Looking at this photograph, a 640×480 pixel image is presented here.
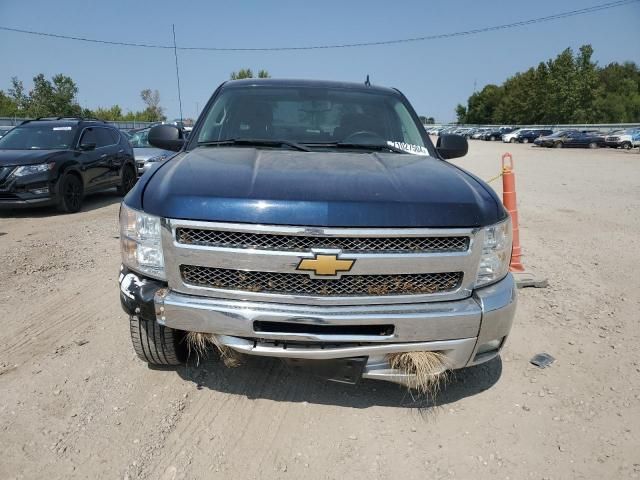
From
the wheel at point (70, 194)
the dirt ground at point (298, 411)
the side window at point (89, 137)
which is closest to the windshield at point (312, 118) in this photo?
the dirt ground at point (298, 411)

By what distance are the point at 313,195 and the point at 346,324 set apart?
0.62 m

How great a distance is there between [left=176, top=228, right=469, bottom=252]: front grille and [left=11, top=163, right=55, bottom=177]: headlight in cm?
716

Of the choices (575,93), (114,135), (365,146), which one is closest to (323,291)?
(365,146)

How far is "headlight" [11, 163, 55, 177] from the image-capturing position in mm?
7704

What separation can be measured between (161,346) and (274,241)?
3.53 ft

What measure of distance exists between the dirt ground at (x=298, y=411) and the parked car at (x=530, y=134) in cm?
5171

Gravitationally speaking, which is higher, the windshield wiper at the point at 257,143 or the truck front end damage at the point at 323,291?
the windshield wiper at the point at 257,143

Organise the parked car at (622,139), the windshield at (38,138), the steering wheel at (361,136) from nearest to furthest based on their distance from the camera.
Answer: the steering wheel at (361,136) → the windshield at (38,138) → the parked car at (622,139)

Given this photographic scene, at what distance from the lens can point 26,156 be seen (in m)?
7.97

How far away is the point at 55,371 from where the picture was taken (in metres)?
2.97

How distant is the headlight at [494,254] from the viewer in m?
2.32

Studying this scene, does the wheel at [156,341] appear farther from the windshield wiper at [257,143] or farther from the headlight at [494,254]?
the headlight at [494,254]

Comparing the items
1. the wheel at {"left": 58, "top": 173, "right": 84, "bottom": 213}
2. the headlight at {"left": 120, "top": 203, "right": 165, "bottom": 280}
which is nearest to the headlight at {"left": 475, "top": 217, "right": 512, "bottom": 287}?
the headlight at {"left": 120, "top": 203, "right": 165, "bottom": 280}

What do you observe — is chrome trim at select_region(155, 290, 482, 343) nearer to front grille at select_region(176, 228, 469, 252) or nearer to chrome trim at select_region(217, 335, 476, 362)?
chrome trim at select_region(217, 335, 476, 362)
